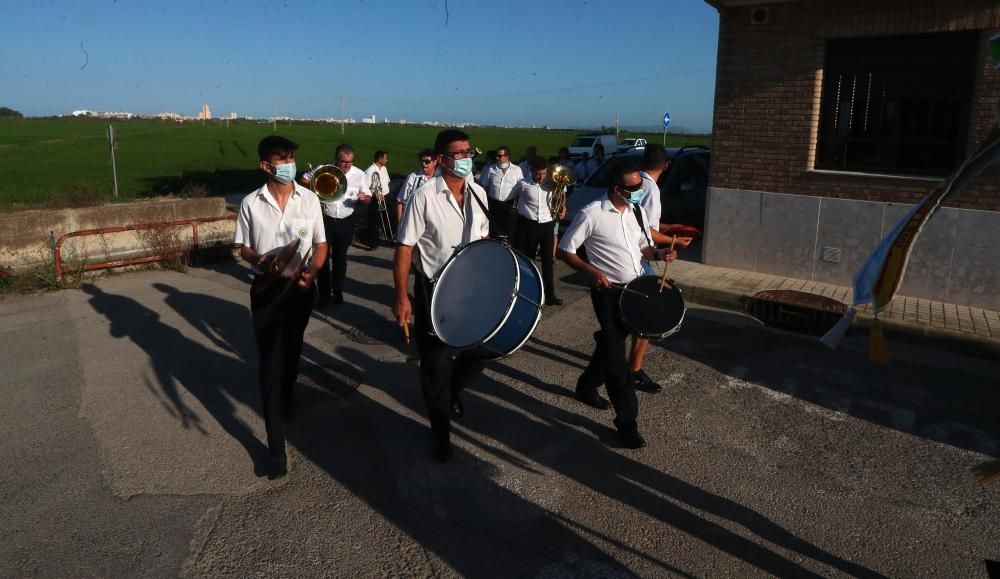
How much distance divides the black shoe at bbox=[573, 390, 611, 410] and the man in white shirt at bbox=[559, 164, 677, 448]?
559 mm

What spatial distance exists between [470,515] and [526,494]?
1.28 ft

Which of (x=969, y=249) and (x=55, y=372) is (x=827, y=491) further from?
(x=55, y=372)

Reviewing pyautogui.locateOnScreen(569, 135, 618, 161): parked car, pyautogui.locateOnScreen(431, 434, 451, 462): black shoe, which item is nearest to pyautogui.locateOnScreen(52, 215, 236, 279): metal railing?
pyautogui.locateOnScreen(431, 434, 451, 462): black shoe

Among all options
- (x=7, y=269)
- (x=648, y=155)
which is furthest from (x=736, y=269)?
(x=7, y=269)

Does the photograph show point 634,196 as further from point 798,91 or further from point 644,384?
point 798,91

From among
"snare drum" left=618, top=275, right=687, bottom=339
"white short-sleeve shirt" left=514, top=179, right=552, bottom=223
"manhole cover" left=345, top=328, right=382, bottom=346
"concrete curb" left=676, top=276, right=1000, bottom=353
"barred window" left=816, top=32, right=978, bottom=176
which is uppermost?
"barred window" left=816, top=32, right=978, bottom=176

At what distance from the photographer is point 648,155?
20.8 feet

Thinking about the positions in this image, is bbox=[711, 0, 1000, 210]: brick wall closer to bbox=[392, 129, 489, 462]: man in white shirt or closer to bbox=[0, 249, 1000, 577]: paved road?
bbox=[0, 249, 1000, 577]: paved road

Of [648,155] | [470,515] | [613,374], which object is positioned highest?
[648,155]

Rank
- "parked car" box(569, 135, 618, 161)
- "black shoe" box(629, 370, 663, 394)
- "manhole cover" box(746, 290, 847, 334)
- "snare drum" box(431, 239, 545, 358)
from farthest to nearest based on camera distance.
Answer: "parked car" box(569, 135, 618, 161) < "manhole cover" box(746, 290, 847, 334) < "black shoe" box(629, 370, 663, 394) < "snare drum" box(431, 239, 545, 358)

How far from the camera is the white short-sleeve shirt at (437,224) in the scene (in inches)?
180

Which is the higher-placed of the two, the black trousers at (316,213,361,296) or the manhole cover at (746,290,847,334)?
the black trousers at (316,213,361,296)

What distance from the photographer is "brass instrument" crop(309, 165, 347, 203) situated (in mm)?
8627

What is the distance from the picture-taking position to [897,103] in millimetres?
9008
